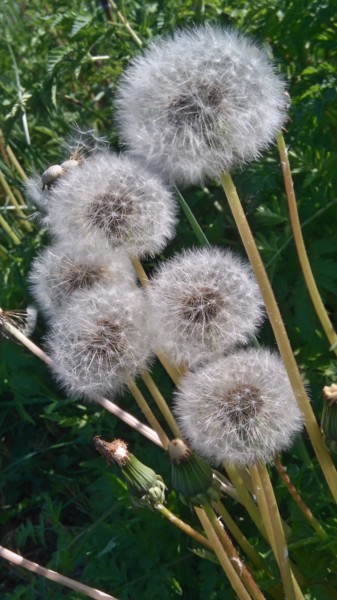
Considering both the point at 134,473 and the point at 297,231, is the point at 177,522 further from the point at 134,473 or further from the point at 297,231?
the point at 297,231

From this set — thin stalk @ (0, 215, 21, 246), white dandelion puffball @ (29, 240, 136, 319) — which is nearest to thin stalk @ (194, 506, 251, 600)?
white dandelion puffball @ (29, 240, 136, 319)

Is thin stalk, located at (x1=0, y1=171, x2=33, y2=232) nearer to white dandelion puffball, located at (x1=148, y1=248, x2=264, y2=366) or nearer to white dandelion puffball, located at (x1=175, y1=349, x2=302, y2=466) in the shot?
white dandelion puffball, located at (x1=148, y1=248, x2=264, y2=366)

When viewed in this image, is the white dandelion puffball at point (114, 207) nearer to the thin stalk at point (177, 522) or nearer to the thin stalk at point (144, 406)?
the thin stalk at point (144, 406)

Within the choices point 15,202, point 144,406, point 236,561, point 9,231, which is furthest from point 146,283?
point 15,202

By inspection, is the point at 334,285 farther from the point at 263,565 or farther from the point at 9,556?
the point at 9,556

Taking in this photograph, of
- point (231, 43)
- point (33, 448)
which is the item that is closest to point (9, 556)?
point (231, 43)

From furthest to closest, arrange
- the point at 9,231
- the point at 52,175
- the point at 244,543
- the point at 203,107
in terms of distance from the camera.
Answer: the point at 9,231
the point at 244,543
the point at 52,175
the point at 203,107

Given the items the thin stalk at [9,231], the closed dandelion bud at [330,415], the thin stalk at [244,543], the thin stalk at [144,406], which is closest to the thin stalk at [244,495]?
the thin stalk at [244,543]
